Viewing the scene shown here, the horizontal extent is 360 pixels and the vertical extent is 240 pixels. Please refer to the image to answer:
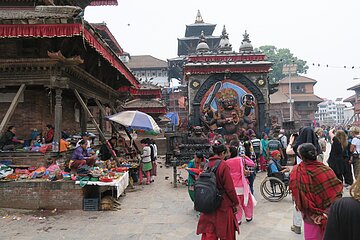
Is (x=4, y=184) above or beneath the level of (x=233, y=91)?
beneath

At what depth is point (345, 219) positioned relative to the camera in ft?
5.85

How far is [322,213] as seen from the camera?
341 cm

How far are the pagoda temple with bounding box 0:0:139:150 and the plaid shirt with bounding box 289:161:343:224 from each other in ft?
20.1

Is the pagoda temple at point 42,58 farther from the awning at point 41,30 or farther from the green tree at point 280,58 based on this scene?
the green tree at point 280,58

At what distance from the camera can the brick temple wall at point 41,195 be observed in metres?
7.21

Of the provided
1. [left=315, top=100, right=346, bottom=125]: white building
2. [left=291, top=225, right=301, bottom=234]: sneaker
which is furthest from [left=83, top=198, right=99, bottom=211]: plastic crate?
[left=315, top=100, right=346, bottom=125]: white building

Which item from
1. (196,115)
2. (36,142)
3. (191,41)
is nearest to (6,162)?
(36,142)

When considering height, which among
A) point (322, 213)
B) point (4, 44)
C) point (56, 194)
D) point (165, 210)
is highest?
point (4, 44)

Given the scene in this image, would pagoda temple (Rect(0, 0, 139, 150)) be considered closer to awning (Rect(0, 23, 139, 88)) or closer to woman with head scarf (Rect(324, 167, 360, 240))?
awning (Rect(0, 23, 139, 88))

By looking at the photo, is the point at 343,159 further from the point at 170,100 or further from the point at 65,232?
the point at 170,100

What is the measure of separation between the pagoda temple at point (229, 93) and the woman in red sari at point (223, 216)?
17.1 m

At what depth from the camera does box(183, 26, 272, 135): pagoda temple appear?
2130cm

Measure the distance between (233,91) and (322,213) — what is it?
18515mm

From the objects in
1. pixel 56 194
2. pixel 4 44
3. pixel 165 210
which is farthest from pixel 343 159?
pixel 4 44
